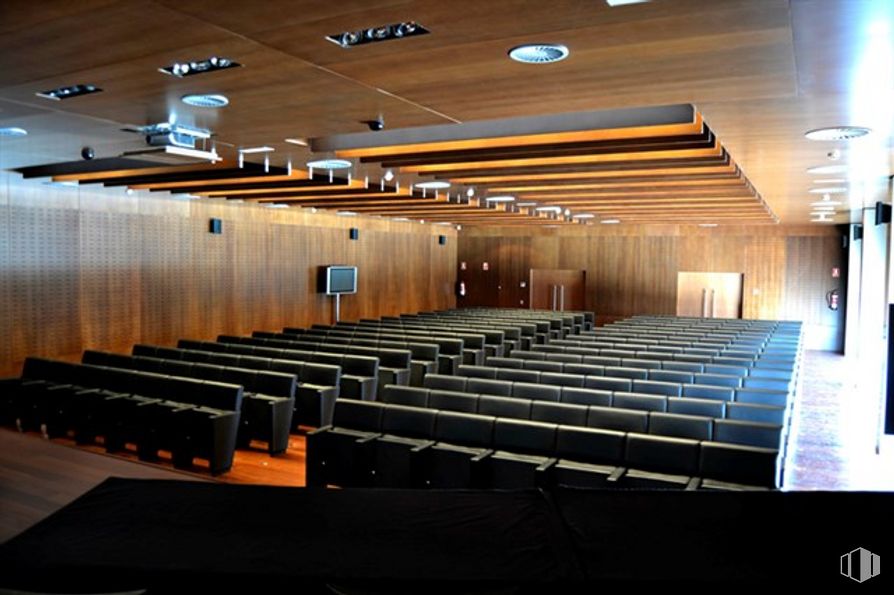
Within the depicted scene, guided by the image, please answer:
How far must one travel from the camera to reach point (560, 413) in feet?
23.0

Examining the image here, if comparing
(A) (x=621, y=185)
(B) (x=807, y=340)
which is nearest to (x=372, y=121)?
(A) (x=621, y=185)

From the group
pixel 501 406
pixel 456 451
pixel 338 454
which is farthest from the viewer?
pixel 501 406

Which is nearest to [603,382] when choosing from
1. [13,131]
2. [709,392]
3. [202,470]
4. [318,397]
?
[709,392]

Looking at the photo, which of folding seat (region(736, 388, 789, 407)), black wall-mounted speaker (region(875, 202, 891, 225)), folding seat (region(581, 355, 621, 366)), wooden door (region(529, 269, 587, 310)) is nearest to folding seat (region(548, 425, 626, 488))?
folding seat (region(736, 388, 789, 407))

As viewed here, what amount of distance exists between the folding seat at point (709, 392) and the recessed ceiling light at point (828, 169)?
11.6 feet

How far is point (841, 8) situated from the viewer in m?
3.35

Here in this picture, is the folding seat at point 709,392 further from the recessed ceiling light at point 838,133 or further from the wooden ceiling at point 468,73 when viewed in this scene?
the recessed ceiling light at point 838,133

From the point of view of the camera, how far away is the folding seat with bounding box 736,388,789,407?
26.2 ft

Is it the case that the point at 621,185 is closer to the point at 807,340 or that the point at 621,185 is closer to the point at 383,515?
the point at 383,515

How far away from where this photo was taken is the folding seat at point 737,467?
209 inches

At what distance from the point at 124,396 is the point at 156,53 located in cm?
534

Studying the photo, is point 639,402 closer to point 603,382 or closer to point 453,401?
point 603,382

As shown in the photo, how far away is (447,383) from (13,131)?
573 centimetres

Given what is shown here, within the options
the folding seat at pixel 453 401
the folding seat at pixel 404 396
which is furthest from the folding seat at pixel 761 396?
the folding seat at pixel 404 396
